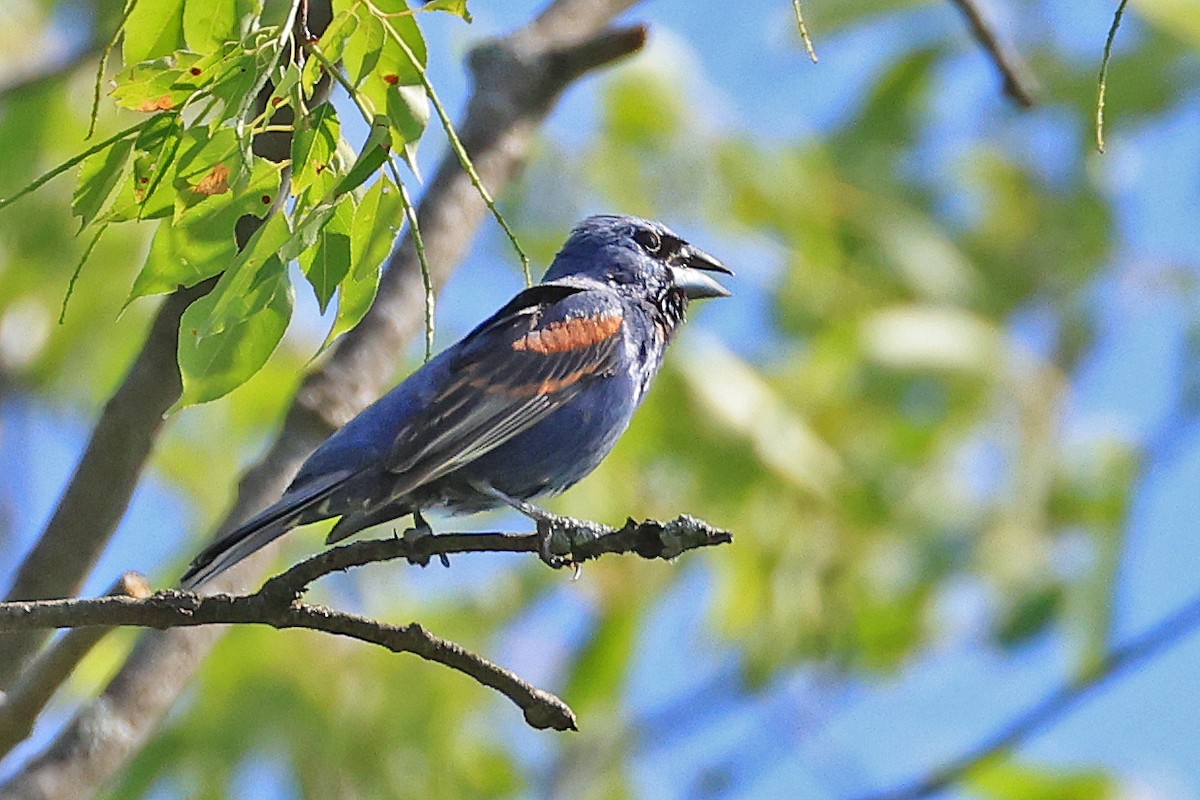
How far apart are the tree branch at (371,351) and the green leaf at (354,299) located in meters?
1.96

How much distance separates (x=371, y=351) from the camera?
5031 millimetres

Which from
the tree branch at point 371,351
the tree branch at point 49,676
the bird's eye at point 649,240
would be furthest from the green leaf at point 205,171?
the bird's eye at point 649,240

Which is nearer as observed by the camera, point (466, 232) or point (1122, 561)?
point (466, 232)

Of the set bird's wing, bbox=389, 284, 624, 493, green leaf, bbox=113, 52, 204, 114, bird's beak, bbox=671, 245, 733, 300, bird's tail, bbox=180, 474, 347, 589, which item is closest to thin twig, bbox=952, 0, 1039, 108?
bird's beak, bbox=671, 245, 733, 300

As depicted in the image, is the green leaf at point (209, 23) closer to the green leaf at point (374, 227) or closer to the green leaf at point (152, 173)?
the green leaf at point (152, 173)

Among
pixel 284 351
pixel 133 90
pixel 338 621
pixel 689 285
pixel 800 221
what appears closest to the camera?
pixel 133 90

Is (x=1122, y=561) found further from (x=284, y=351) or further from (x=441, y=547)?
(x=441, y=547)

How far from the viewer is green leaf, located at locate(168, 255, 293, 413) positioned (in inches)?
104

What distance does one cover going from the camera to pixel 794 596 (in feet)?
23.6

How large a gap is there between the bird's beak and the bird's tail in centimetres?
185

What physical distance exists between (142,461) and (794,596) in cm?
A: 379

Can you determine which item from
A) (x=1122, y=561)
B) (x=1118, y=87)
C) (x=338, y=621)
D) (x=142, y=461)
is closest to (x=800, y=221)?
(x=1118, y=87)

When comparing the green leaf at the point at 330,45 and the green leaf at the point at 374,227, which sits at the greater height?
the green leaf at the point at 330,45

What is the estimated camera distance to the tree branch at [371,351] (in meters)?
4.25
